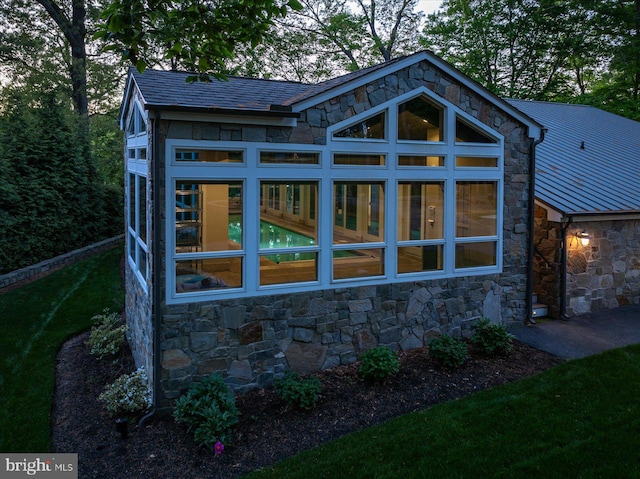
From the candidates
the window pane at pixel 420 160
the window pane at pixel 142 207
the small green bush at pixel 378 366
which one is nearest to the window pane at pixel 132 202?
the window pane at pixel 142 207

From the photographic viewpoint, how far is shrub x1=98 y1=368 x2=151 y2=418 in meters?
5.47

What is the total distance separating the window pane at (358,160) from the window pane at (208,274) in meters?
1.88

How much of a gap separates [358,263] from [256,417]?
8.06ft

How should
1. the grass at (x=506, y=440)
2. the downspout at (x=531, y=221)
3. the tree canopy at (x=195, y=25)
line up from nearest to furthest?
1. the grass at (x=506, y=440)
2. the tree canopy at (x=195, y=25)
3. the downspout at (x=531, y=221)

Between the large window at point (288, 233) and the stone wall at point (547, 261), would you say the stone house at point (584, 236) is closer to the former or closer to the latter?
the stone wall at point (547, 261)

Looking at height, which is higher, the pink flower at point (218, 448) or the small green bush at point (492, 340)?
the small green bush at point (492, 340)

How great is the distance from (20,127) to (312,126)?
31.9 feet

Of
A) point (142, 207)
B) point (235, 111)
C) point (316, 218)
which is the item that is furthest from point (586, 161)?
point (142, 207)

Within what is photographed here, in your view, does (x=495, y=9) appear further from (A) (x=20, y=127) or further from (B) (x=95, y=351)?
(B) (x=95, y=351)

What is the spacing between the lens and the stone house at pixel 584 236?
28.2 feet

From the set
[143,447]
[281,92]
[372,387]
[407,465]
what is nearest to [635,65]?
[281,92]

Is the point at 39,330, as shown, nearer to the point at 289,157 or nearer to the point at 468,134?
the point at 289,157

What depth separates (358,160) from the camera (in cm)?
661

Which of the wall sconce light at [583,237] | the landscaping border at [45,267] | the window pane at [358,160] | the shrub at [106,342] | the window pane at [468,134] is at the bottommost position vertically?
the shrub at [106,342]
